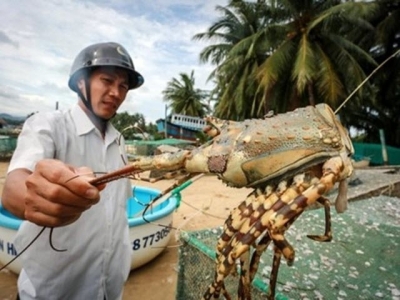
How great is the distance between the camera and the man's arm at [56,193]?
1.05 meters

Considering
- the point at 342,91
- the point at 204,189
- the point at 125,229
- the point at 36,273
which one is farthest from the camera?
the point at 342,91

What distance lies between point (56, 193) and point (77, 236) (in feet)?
3.51

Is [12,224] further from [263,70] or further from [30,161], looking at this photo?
[263,70]

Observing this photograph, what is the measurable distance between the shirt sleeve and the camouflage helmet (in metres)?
0.41

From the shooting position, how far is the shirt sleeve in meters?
1.56

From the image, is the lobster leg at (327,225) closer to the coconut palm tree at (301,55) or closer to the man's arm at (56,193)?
the man's arm at (56,193)

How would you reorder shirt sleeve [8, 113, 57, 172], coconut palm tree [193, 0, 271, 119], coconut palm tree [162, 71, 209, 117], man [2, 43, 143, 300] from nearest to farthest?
shirt sleeve [8, 113, 57, 172] → man [2, 43, 143, 300] → coconut palm tree [193, 0, 271, 119] → coconut palm tree [162, 71, 209, 117]

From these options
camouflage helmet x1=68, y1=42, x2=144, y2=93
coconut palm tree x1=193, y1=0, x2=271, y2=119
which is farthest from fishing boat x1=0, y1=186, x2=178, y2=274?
coconut palm tree x1=193, y1=0, x2=271, y2=119

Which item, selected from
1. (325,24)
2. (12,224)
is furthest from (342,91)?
(12,224)

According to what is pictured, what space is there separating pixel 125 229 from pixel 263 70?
55.0ft

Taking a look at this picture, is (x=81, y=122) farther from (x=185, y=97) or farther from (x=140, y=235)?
(x=185, y=97)

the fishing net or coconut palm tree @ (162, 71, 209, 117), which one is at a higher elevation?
coconut palm tree @ (162, 71, 209, 117)

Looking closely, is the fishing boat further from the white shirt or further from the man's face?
the man's face

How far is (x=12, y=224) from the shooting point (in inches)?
160
